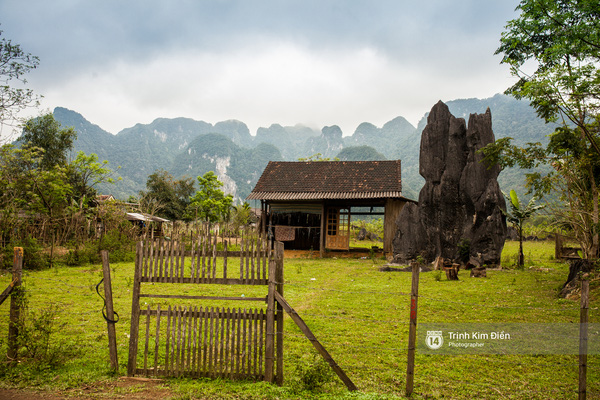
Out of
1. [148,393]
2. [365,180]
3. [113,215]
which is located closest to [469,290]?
[148,393]

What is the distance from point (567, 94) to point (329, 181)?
14.8 meters

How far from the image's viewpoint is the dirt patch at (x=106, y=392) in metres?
4.42

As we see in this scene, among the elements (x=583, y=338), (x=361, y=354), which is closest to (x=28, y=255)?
(x=361, y=354)

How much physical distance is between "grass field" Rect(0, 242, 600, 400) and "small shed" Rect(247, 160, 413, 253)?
1031 centimetres

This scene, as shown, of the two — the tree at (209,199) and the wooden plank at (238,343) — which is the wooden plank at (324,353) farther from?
the tree at (209,199)

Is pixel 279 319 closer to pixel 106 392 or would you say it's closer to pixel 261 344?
pixel 261 344

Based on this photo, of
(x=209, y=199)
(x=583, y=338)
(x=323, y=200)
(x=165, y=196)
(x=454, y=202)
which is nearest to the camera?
(x=583, y=338)

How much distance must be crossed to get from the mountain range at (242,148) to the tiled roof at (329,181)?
44998mm

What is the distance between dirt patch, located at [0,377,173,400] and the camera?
174 inches

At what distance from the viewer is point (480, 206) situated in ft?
53.4

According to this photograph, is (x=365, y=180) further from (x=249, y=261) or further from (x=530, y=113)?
(x=530, y=113)

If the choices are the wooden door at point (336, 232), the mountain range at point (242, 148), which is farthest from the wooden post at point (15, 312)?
the mountain range at point (242, 148)

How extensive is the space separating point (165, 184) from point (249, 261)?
1654 inches

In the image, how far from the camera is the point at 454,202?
56.1ft
